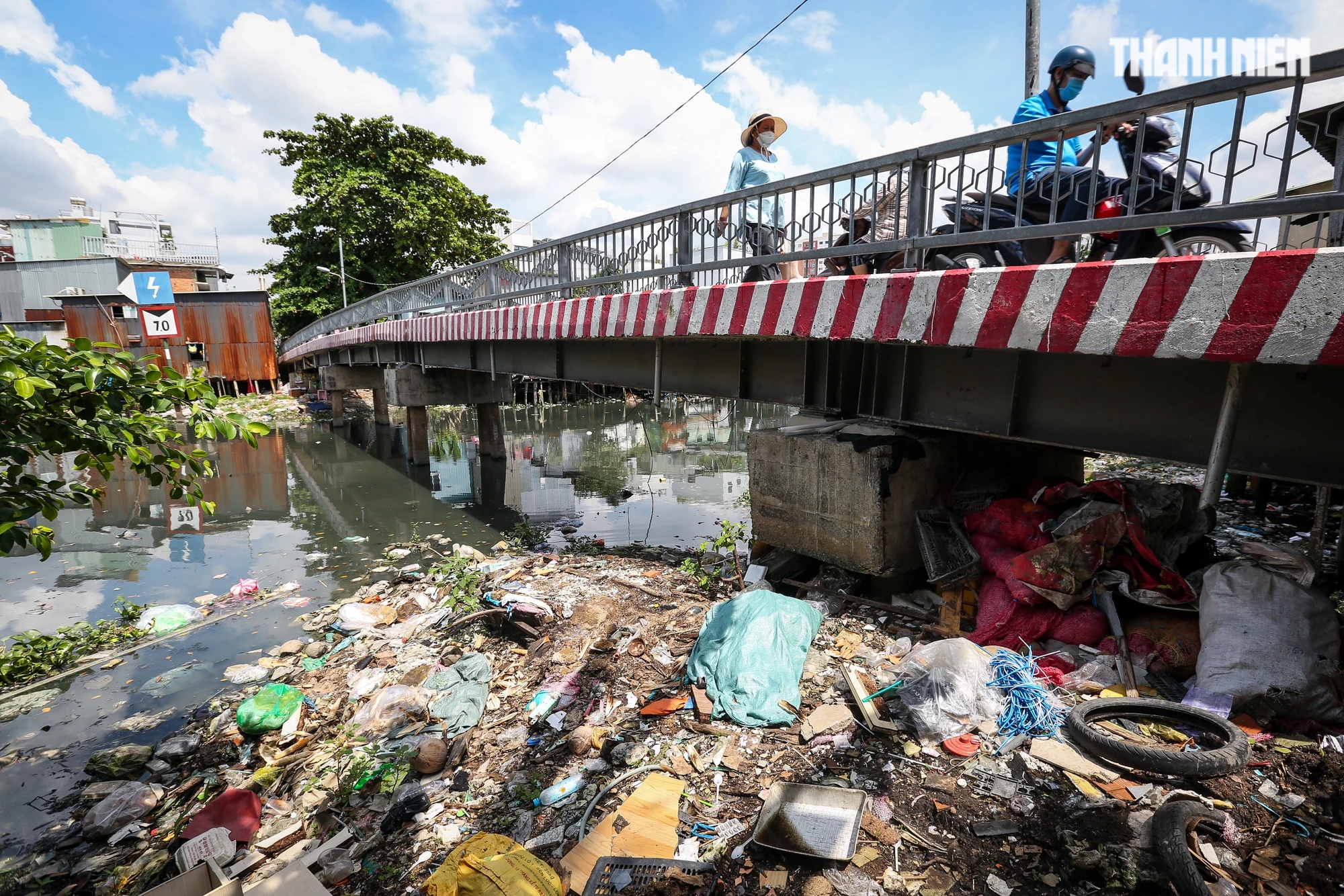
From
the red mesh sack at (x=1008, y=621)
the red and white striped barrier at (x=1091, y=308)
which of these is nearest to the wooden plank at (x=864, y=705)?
the red mesh sack at (x=1008, y=621)

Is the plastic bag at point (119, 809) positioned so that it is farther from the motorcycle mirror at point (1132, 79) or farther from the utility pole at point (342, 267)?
the utility pole at point (342, 267)

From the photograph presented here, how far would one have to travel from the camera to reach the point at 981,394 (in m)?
4.46

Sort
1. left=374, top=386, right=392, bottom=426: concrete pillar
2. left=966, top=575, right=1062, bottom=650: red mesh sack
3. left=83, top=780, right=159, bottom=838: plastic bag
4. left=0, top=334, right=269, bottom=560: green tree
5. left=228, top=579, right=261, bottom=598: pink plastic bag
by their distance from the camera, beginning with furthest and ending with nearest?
left=374, top=386, right=392, bottom=426: concrete pillar < left=228, top=579, right=261, bottom=598: pink plastic bag < left=966, top=575, right=1062, bottom=650: red mesh sack < left=83, top=780, right=159, bottom=838: plastic bag < left=0, top=334, right=269, bottom=560: green tree

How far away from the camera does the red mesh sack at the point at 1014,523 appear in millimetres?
4406

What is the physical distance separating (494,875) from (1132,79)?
5247 millimetres

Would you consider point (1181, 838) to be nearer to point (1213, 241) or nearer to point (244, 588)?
point (1213, 241)

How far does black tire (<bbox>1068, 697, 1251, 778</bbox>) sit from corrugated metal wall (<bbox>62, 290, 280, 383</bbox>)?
117 feet

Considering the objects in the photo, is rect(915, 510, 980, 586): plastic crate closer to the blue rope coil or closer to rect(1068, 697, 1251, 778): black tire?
the blue rope coil

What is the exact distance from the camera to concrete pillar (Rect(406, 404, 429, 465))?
16062mm

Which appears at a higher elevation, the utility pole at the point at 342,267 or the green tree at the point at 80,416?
the utility pole at the point at 342,267

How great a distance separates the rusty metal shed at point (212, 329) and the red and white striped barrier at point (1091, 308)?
3293cm

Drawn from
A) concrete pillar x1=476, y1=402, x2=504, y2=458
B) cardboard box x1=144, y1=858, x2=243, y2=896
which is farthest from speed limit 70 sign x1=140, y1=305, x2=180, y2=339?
cardboard box x1=144, y1=858, x2=243, y2=896

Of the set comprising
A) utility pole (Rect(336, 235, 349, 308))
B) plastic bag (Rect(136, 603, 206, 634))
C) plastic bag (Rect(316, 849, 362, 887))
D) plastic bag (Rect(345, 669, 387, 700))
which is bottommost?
plastic bag (Rect(136, 603, 206, 634))

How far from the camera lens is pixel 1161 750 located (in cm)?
264
